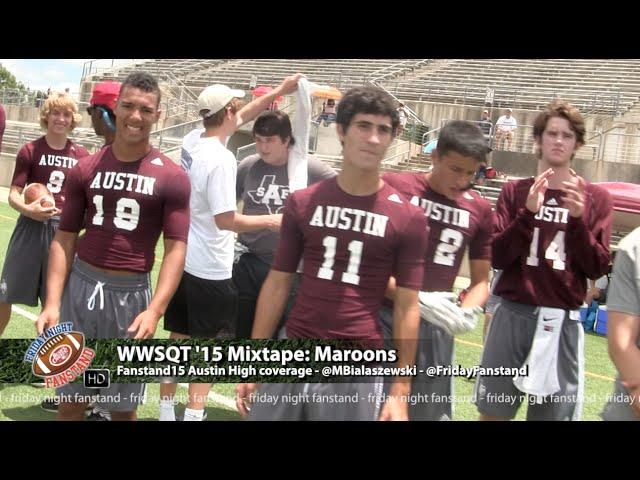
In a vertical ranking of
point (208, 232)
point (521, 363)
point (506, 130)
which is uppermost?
point (506, 130)

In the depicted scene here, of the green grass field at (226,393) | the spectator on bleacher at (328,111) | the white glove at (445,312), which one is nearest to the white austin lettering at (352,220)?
the white glove at (445,312)

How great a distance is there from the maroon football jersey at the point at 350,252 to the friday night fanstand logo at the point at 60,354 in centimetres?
101

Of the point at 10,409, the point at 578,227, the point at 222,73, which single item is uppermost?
the point at 222,73

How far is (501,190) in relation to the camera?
11.5 feet

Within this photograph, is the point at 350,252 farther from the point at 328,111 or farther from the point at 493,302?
the point at 493,302

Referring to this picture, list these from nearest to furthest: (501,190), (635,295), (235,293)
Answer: (635,295), (501,190), (235,293)

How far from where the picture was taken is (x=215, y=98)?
11.9 ft

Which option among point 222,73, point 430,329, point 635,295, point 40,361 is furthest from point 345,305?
point 222,73

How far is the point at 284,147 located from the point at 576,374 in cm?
174

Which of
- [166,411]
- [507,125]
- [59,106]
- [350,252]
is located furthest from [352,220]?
[507,125]

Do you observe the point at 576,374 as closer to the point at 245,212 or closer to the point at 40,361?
the point at 245,212

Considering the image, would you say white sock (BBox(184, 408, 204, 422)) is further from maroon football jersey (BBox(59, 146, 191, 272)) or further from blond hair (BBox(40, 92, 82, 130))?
blond hair (BBox(40, 92, 82, 130))

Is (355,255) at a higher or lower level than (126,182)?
lower

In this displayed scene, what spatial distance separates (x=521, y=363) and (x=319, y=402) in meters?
1.08
